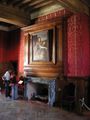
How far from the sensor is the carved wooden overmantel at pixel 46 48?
6172mm

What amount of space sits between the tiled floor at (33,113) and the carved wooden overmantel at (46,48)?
136 centimetres

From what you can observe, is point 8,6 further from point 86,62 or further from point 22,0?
point 86,62

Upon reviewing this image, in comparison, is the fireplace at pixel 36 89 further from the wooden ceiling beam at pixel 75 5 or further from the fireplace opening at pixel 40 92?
the wooden ceiling beam at pixel 75 5

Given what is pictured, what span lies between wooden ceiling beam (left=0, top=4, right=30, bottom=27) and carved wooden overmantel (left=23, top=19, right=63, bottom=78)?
0.35 metres

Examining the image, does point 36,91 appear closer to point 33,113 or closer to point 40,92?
point 40,92

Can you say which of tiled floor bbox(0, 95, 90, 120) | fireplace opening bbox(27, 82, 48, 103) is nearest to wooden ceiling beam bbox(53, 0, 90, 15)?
tiled floor bbox(0, 95, 90, 120)

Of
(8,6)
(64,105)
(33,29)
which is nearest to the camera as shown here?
(64,105)

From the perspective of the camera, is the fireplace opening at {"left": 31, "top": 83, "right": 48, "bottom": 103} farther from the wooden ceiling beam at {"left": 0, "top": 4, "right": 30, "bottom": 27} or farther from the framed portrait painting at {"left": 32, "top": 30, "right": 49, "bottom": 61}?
the wooden ceiling beam at {"left": 0, "top": 4, "right": 30, "bottom": 27}

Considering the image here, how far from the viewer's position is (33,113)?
485 centimetres

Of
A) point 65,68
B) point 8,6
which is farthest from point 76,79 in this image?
point 8,6

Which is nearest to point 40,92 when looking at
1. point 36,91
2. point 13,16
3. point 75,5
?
point 36,91

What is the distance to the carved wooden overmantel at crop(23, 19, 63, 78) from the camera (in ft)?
20.2

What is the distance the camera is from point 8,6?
642cm

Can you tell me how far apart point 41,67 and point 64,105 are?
173 cm
